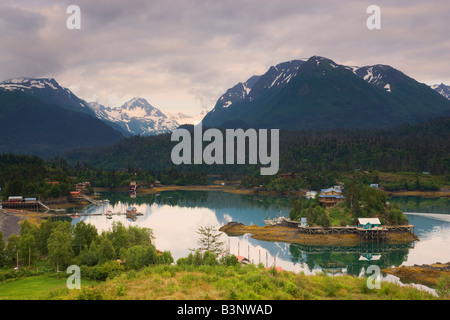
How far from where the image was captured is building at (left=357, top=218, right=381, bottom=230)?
6166cm

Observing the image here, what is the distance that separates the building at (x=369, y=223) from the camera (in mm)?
61656

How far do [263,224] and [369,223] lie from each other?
20.8 m

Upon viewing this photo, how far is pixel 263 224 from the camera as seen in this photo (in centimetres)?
7631

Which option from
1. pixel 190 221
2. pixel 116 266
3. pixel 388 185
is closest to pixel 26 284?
pixel 116 266

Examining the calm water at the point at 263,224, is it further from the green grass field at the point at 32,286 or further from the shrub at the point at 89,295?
the shrub at the point at 89,295

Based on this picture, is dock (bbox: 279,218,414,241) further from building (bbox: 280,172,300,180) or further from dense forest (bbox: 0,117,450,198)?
building (bbox: 280,172,300,180)

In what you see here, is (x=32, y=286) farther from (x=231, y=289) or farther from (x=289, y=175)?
(x=289, y=175)

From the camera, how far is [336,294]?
20.8 meters

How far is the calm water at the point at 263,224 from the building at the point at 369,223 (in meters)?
3.31

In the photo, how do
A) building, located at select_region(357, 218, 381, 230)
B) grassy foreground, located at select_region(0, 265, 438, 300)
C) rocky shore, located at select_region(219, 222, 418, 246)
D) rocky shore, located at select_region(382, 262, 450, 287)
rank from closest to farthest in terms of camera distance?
grassy foreground, located at select_region(0, 265, 438, 300) < rocky shore, located at select_region(382, 262, 450, 287) < rocky shore, located at select_region(219, 222, 418, 246) < building, located at select_region(357, 218, 381, 230)

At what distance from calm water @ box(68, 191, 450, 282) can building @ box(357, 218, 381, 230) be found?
10.9 ft

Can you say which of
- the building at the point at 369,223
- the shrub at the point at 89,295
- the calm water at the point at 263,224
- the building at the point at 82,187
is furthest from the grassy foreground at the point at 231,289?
the building at the point at 82,187

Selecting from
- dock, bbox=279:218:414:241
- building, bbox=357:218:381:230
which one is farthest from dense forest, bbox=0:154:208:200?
building, bbox=357:218:381:230
